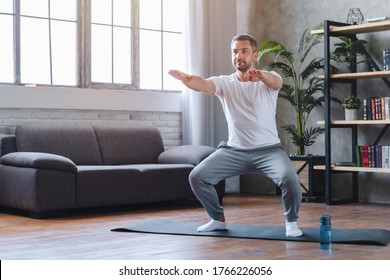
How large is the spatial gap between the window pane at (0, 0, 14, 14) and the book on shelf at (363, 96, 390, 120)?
3264 millimetres

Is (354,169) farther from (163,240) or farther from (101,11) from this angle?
(101,11)

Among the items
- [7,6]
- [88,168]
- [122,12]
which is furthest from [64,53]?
[88,168]

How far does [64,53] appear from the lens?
22.0 feet

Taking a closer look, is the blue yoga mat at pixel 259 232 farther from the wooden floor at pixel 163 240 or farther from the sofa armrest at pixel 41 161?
the sofa armrest at pixel 41 161

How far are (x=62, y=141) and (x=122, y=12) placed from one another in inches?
65.4

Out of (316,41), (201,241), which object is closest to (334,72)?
(316,41)

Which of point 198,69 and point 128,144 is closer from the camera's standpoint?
point 128,144

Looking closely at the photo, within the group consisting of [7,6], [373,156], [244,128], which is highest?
[7,6]

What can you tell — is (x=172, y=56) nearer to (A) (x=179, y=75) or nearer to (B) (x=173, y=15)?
(B) (x=173, y=15)

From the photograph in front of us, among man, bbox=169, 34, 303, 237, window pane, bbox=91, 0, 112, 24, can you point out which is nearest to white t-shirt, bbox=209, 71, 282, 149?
man, bbox=169, 34, 303, 237

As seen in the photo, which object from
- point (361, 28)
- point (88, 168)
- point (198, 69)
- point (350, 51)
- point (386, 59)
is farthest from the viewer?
point (198, 69)

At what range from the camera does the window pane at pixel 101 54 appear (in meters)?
6.94

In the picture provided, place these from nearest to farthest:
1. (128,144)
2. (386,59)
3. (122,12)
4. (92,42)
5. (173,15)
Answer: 1. (386,59)
2. (128,144)
3. (92,42)
4. (122,12)
5. (173,15)

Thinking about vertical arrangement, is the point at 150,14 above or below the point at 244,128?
above
